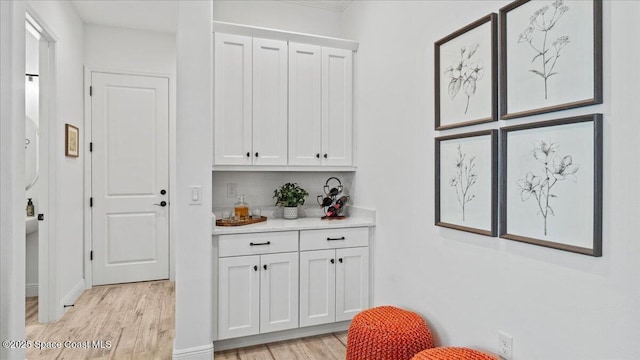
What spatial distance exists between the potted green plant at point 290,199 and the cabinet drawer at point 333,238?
1.23 ft

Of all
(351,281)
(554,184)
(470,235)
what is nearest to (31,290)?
(351,281)

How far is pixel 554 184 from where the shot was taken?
4.91ft

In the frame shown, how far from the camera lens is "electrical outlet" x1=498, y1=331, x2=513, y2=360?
1703mm

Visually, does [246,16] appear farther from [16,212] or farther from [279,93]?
[16,212]

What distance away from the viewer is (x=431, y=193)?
225 centimetres

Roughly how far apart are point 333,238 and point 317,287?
15.1 inches

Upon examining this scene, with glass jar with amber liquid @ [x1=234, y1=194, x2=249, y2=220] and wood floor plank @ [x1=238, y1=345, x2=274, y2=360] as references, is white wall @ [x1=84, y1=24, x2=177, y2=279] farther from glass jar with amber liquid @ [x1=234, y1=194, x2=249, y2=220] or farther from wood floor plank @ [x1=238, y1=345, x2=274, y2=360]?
wood floor plank @ [x1=238, y1=345, x2=274, y2=360]

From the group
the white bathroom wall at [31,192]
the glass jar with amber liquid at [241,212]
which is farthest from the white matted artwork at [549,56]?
the white bathroom wall at [31,192]

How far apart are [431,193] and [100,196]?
138 inches

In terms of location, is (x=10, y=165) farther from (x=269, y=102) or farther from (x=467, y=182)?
(x=467, y=182)

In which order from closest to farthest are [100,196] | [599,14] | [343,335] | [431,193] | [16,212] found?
[599,14] < [16,212] < [431,193] < [343,335] < [100,196]

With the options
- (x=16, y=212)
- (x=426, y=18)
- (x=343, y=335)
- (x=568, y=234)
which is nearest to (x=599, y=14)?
(x=568, y=234)

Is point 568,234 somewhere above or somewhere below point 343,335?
above

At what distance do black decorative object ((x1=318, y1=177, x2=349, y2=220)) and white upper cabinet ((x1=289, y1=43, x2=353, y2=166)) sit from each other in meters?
0.29
